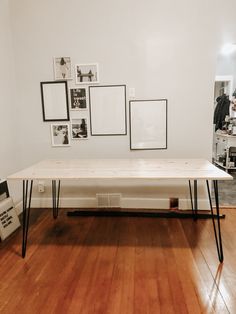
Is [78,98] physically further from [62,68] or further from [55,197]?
[55,197]

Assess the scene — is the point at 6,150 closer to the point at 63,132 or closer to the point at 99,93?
the point at 63,132

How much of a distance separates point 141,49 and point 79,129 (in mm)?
1184

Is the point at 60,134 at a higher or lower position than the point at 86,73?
lower

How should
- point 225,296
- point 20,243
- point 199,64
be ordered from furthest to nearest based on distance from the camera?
point 199,64
point 20,243
point 225,296

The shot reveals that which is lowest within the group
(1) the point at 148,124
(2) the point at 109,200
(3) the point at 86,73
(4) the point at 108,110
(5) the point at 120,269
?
(5) the point at 120,269

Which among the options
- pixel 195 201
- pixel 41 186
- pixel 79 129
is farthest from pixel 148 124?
pixel 41 186

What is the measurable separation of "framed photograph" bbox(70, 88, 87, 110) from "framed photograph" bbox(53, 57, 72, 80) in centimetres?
17

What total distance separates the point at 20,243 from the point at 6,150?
43.5 inches

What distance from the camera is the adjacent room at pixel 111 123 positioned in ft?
7.59

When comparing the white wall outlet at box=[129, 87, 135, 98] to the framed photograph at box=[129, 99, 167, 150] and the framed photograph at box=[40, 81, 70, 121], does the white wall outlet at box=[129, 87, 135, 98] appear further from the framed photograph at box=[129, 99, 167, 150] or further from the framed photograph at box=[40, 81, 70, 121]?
the framed photograph at box=[40, 81, 70, 121]

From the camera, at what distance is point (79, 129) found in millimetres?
2982

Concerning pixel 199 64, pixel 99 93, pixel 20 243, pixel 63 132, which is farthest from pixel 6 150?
pixel 199 64

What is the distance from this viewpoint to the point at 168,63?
9.08ft

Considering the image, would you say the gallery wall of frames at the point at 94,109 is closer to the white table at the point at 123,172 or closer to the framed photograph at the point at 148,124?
the framed photograph at the point at 148,124
